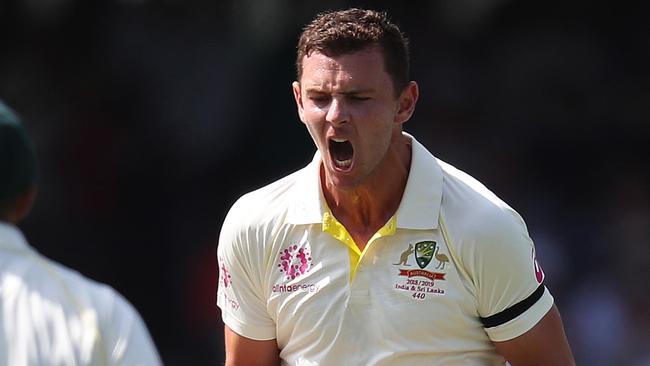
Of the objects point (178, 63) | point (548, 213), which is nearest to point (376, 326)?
point (548, 213)

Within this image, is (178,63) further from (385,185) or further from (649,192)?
(385,185)

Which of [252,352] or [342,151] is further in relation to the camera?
[252,352]

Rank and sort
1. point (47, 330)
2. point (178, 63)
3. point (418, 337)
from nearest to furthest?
point (47, 330) → point (418, 337) → point (178, 63)

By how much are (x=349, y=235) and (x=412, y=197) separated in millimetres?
227

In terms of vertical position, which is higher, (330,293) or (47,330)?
(47,330)

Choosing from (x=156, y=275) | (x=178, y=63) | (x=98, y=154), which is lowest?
(x=156, y=275)

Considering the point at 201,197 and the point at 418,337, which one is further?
the point at 201,197

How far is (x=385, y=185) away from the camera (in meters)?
4.13

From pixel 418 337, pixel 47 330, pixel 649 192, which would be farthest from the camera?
pixel 649 192

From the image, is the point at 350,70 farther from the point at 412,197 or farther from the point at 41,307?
the point at 41,307

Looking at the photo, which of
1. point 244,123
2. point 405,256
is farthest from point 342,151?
point 244,123

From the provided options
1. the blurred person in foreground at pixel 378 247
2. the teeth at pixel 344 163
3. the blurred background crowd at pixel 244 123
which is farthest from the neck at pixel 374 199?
the blurred background crowd at pixel 244 123

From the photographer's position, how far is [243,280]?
13.8 ft

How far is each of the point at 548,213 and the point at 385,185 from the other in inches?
174
